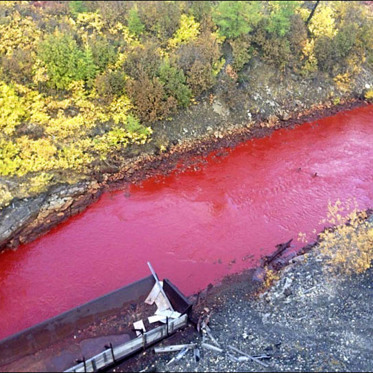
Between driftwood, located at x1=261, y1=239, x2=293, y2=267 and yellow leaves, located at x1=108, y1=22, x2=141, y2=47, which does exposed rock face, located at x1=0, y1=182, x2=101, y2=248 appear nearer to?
driftwood, located at x1=261, y1=239, x2=293, y2=267

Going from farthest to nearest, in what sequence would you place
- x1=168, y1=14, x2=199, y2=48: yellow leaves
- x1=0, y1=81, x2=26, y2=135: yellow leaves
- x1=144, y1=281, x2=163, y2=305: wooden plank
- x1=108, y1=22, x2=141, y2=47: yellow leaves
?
x1=168, y1=14, x2=199, y2=48: yellow leaves → x1=108, y1=22, x2=141, y2=47: yellow leaves → x1=0, y1=81, x2=26, y2=135: yellow leaves → x1=144, y1=281, x2=163, y2=305: wooden plank

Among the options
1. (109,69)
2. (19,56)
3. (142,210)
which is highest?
(19,56)

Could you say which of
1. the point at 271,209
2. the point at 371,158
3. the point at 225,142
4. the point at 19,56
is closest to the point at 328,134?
the point at 371,158

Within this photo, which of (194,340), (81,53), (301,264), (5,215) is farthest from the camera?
(81,53)

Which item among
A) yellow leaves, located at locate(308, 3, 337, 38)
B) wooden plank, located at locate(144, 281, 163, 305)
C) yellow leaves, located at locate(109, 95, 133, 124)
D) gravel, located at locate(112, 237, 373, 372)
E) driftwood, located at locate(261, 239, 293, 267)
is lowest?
gravel, located at locate(112, 237, 373, 372)

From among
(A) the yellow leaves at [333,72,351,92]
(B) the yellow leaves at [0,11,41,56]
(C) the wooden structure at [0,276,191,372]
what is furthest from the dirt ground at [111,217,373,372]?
(B) the yellow leaves at [0,11,41,56]

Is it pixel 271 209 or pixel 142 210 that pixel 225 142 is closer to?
pixel 271 209

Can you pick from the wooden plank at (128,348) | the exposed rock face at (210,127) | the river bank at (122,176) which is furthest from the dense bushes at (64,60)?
the wooden plank at (128,348)

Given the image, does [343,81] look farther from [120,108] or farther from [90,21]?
[90,21]
